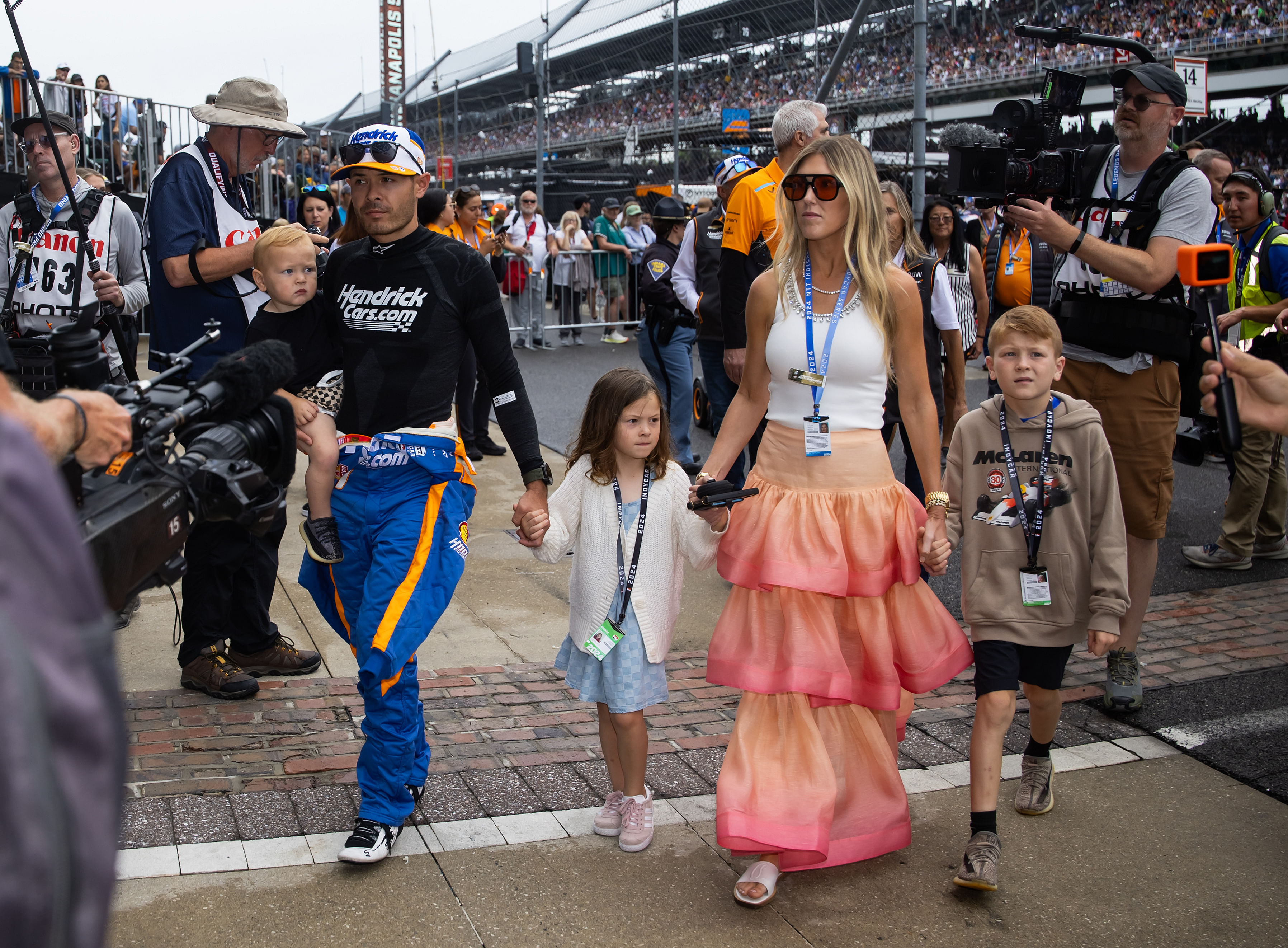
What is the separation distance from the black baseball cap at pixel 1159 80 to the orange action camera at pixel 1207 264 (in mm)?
1844

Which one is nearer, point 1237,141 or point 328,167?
point 328,167

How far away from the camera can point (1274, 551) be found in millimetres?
6816

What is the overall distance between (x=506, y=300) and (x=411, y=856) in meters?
14.9

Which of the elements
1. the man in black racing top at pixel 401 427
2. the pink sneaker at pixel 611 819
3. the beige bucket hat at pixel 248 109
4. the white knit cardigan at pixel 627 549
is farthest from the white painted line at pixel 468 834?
the beige bucket hat at pixel 248 109

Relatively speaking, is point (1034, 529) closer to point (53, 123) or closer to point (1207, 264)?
point (1207, 264)

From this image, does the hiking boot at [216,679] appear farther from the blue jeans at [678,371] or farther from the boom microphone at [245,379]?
the blue jeans at [678,371]

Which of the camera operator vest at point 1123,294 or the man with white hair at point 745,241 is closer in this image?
the camera operator vest at point 1123,294

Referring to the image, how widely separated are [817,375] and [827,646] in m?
0.79

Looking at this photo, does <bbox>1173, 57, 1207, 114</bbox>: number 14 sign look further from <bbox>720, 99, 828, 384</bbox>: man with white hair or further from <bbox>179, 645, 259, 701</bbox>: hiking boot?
<bbox>179, 645, 259, 701</bbox>: hiking boot

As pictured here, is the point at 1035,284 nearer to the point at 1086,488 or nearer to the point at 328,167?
the point at 1086,488

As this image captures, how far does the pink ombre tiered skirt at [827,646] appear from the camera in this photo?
332 centimetres

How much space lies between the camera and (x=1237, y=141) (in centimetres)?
2970

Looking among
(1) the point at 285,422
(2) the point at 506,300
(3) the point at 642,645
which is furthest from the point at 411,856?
(2) the point at 506,300

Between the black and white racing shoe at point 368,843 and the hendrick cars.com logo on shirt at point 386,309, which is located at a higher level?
the hendrick cars.com logo on shirt at point 386,309
